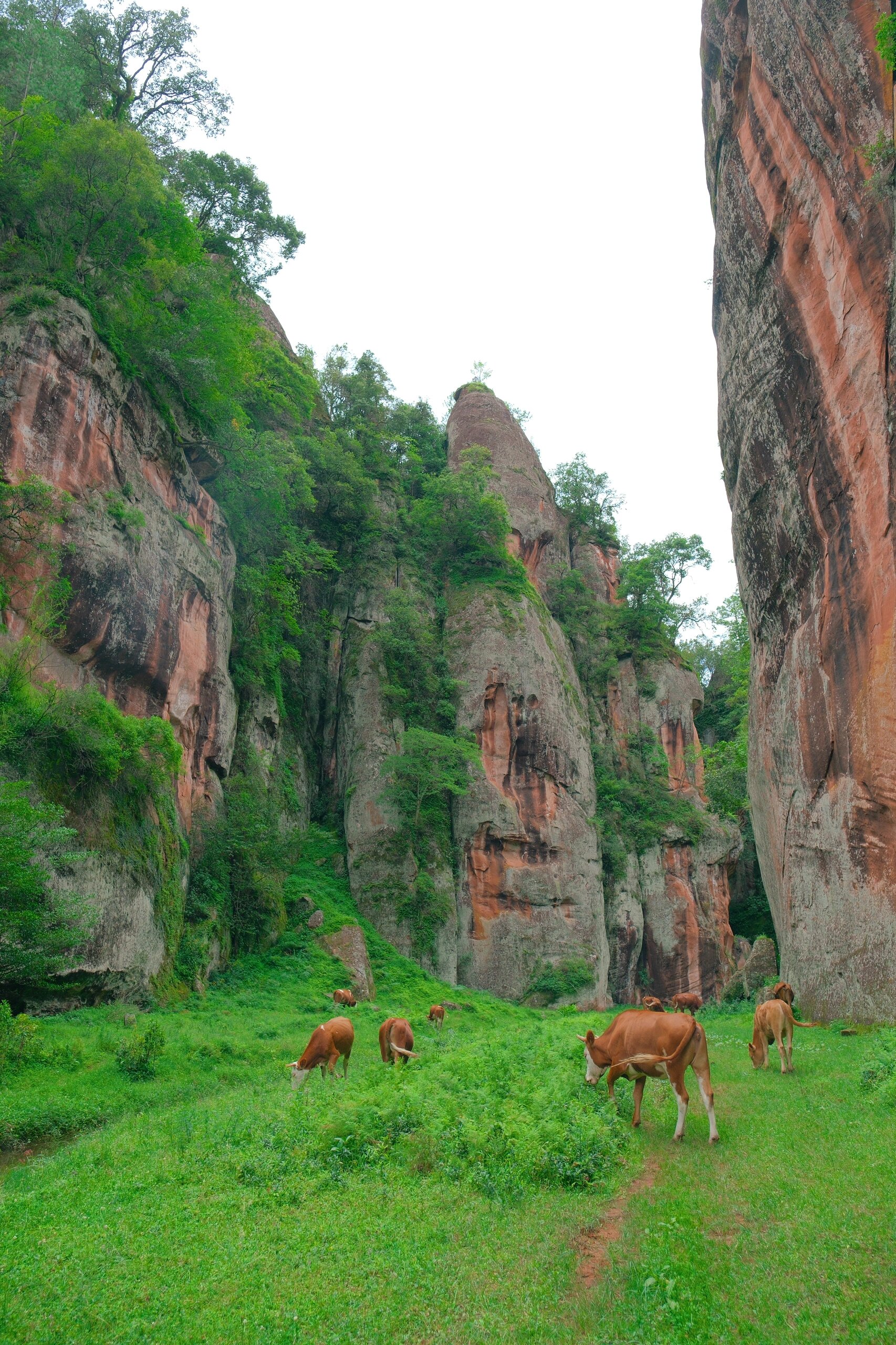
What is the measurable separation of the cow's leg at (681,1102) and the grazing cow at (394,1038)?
18.4 ft

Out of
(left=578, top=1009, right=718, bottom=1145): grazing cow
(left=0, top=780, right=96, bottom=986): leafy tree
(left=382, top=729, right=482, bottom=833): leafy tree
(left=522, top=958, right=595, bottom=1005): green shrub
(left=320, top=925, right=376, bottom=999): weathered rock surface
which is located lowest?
(left=522, top=958, right=595, bottom=1005): green shrub

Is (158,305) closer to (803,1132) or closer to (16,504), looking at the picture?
(16,504)

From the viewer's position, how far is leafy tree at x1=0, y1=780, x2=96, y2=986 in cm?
1152

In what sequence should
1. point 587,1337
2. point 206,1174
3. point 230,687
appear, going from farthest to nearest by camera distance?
1. point 230,687
2. point 206,1174
3. point 587,1337

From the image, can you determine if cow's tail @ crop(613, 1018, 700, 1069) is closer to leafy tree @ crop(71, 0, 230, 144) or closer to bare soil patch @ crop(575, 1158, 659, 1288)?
bare soil patch @ crop(575, 1158, 659, 1288)

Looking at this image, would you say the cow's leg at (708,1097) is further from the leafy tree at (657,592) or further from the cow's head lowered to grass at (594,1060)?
the leafy tree at (657,592)

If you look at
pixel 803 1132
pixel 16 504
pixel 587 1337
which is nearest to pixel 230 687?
pixel 16 504

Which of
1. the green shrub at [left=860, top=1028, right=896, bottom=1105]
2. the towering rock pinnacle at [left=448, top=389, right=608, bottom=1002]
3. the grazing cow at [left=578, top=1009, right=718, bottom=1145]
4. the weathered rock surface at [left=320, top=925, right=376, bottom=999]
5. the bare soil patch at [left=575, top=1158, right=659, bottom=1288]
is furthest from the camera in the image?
the towering rock pinnacle at [left=448, top=389, right=608, bottom=1002]

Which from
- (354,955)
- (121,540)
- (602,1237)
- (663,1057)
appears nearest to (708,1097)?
(663,1057)

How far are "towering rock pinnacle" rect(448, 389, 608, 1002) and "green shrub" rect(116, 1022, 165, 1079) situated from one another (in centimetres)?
1812

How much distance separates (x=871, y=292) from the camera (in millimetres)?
15406

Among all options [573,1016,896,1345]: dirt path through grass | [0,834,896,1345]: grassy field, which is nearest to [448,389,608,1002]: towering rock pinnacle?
[0,834,896,1345]: grassy field

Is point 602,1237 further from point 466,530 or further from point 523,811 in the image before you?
point 466,530

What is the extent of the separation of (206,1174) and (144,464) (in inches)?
774
